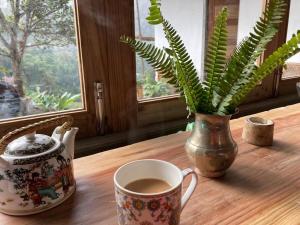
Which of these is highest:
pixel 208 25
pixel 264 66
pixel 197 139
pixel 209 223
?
pixel 208 25

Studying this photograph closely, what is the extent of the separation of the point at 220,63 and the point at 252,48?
7 cm

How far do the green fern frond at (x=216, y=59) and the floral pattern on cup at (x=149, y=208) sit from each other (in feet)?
0.81

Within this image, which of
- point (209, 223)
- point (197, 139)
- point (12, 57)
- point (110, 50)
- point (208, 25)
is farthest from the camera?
point (208, 25)

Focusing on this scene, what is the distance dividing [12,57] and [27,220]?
53cm

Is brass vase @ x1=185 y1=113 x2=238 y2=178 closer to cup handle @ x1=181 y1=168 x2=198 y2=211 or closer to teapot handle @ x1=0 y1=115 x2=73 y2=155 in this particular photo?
cup handle @ x1=181 y1=168 x2=198 y2=211

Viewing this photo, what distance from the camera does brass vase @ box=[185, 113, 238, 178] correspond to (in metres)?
0.62

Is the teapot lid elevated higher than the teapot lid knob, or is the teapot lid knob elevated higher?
the teapot lid knob

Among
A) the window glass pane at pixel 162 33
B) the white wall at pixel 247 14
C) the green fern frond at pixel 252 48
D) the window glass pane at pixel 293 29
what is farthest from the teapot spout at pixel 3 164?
the window glass pane at pixel 293 29

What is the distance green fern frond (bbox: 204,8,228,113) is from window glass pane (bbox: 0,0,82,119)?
51 centimetres

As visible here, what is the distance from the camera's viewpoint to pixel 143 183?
0.53 m

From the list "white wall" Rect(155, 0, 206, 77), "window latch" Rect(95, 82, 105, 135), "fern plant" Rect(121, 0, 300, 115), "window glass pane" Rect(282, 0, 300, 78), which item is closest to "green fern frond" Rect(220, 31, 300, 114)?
"fern plant" Rect(121, 0, 300, 115)

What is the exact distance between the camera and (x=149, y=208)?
448 mm

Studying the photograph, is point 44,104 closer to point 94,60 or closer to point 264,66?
point 94,60

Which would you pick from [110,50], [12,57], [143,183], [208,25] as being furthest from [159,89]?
[143,183]
